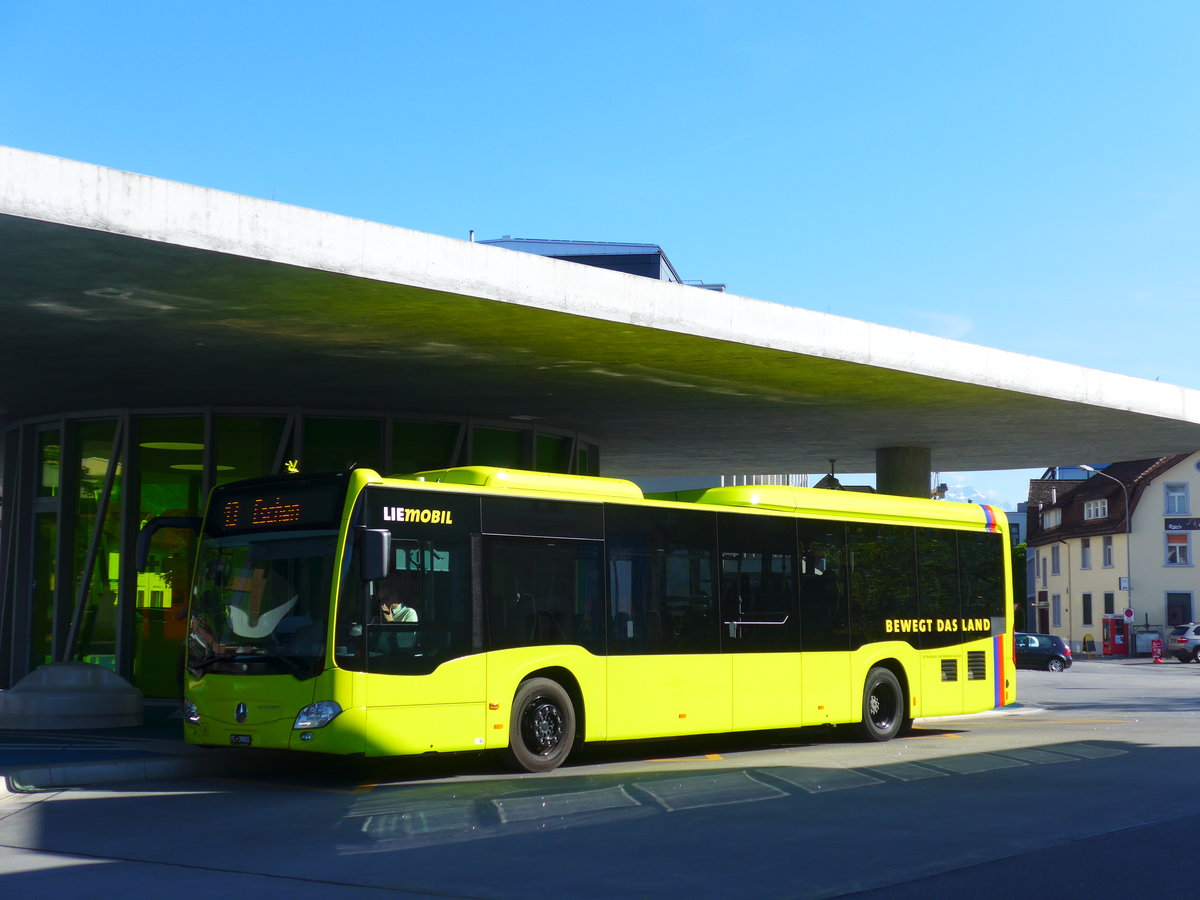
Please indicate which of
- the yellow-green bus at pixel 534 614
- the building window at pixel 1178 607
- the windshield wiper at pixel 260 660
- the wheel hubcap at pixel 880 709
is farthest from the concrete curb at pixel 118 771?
the building window at pixel 1178 607

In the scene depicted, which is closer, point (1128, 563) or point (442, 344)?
point (442, 344)

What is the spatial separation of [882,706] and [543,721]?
5718 mm

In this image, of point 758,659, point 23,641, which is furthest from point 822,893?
point 23,641

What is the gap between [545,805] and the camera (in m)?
11.2

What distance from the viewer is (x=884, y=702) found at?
17.7 metres

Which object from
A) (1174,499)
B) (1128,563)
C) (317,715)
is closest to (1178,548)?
(1174,499)

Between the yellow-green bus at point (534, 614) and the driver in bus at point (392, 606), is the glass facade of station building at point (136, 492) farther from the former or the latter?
the driver in bus at point (392, 606)

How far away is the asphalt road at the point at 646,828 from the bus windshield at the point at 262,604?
119 centimetres

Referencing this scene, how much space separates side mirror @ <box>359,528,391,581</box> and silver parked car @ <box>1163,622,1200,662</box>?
172ft

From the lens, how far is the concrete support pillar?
26.2 metres

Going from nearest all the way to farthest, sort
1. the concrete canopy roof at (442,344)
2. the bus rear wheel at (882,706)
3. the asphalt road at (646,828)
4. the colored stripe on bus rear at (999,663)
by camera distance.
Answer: the asphalt road at (646,828) → the concrete canopy roof at (442,344) → the bus rear wheel at (882,706) → the colored stripe on bus rear at (999,663)

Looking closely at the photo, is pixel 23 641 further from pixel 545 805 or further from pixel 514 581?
pixel 545 805

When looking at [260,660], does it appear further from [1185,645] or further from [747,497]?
[1185,645]

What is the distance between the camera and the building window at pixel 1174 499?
6794 centimetres
